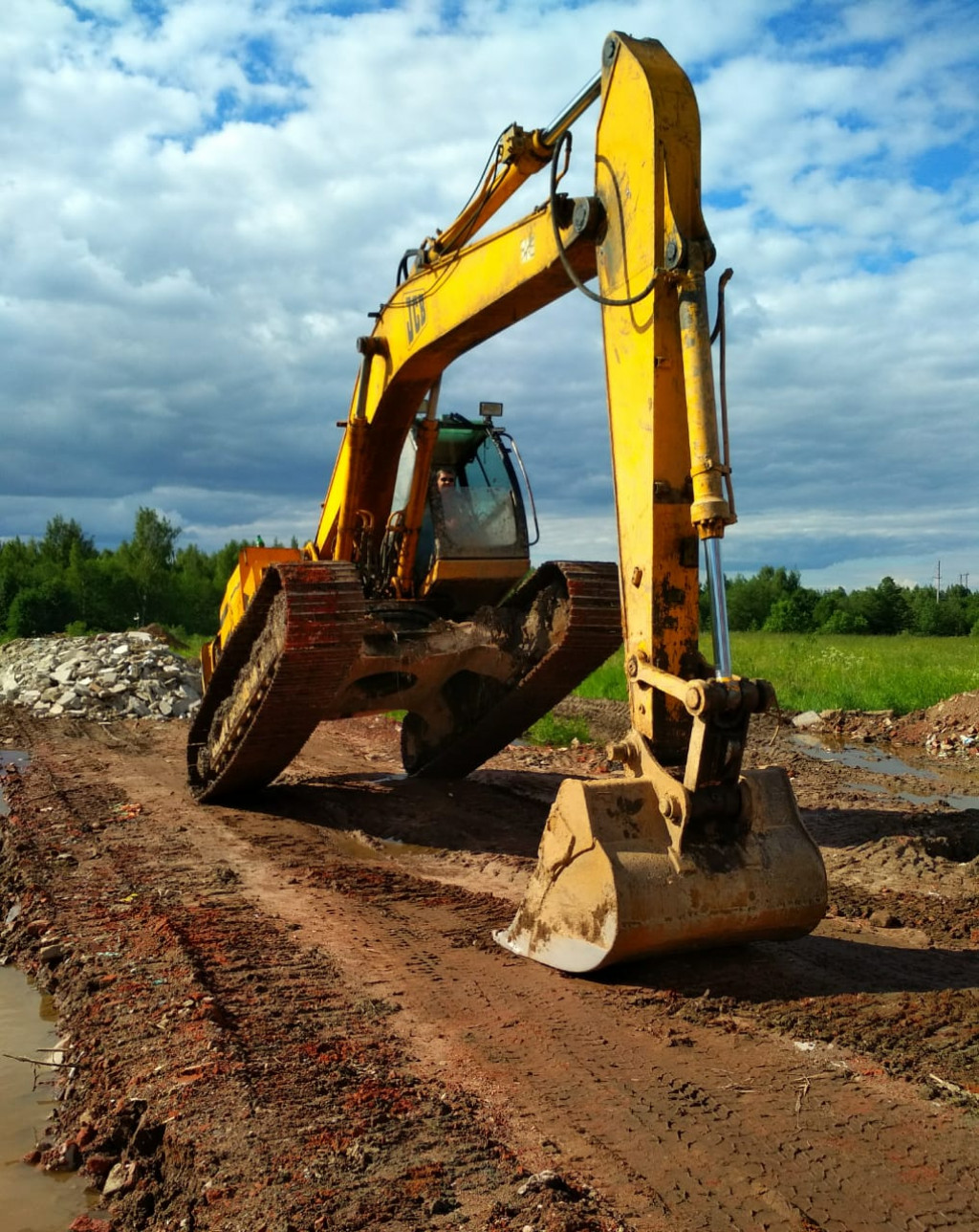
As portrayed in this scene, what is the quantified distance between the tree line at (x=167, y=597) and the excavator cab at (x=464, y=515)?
35852 mm

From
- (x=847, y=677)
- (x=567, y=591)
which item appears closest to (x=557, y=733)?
(x=567, y=591)

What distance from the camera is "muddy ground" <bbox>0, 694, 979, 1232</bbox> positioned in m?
2.74

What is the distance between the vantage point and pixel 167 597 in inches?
2047

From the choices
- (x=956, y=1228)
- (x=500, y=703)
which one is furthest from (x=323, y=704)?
(x=956, y=1228)

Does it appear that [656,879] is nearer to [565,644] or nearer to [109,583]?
[565,644]

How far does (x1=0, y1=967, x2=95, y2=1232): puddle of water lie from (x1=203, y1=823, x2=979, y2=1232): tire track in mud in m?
1.16

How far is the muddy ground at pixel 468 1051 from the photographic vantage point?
2.74 metres

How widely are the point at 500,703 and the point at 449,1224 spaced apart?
5.45 metres

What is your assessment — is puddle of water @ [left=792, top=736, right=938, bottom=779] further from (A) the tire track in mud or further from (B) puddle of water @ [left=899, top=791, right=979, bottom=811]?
(A) the tire track in mud

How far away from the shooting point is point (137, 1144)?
3.09 metres

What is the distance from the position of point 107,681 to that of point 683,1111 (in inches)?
572

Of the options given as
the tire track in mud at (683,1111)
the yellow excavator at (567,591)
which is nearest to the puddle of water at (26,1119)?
the tire track in mud at (683,1111)

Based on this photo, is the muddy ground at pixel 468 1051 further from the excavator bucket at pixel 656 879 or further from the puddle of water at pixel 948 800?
the puddle of water at pixel 948 800

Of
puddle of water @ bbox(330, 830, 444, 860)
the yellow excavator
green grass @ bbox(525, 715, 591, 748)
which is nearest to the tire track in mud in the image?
the yellow excavator
